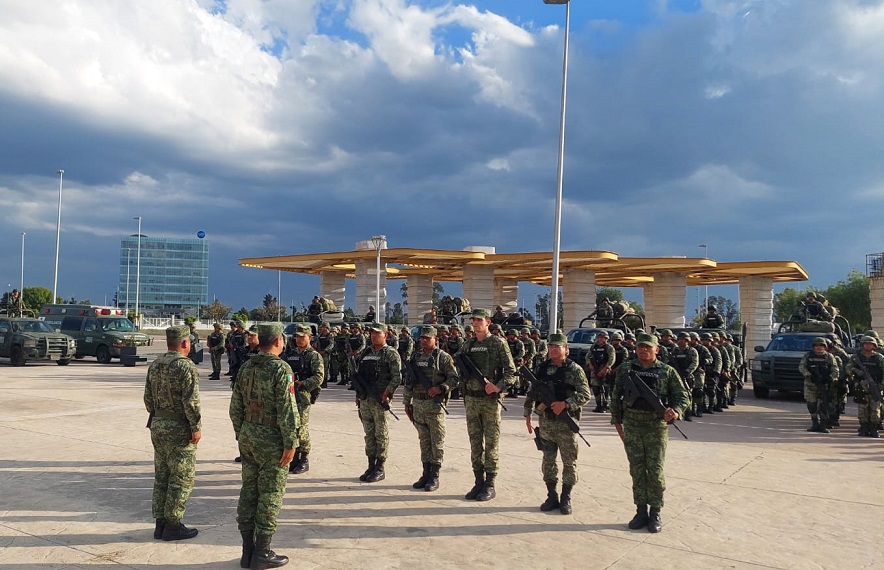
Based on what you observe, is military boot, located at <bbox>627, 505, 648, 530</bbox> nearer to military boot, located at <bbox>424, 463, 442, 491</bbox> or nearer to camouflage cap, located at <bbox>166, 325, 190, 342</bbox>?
military boot, located at <bbox>424, 463, 442, 491</bbox>

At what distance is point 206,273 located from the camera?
495ft

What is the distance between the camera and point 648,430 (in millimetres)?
5977

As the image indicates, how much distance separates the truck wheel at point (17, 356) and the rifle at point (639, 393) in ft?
71.0

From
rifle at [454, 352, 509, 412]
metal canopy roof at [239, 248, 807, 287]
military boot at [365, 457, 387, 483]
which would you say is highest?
metal canopy roof at [239, 248, 807, 287]

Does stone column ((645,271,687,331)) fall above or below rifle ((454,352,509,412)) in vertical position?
above

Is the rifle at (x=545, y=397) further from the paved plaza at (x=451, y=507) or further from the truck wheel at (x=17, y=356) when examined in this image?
the truck wheel at (x=17, y=356)

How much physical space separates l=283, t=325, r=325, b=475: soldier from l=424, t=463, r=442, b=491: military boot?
143 cm

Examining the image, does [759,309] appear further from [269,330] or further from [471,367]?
[269,330]

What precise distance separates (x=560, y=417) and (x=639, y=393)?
0.80 meters

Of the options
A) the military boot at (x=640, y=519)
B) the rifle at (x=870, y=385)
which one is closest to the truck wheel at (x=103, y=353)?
the military boot at (x=640, y=519)

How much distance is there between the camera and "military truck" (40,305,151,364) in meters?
23.6

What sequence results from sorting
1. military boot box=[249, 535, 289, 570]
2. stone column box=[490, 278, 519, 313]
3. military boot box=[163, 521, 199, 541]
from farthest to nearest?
stone column box=[490, 278, 519, 313]
military boot box=[163, 521, 199, 541]
military boot box=[249, 535, 289, 570]

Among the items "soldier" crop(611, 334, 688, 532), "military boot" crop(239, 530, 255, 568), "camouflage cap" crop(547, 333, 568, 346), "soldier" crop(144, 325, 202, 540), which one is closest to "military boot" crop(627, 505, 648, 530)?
"soldier" crop(611, 334, 688, 532)

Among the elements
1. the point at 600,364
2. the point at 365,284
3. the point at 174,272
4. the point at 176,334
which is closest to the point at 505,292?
the point at 365,284
